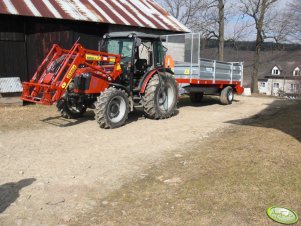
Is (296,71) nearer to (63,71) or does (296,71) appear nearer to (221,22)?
(221,22)

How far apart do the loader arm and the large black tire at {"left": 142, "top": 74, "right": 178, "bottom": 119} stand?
1.01 m

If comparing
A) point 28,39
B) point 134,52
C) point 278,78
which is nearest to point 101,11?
point 28,39

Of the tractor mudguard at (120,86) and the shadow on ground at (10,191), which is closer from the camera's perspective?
the shadow on ground at (10,191)

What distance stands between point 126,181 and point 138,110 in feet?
21.3

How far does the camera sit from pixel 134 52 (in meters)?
9.69

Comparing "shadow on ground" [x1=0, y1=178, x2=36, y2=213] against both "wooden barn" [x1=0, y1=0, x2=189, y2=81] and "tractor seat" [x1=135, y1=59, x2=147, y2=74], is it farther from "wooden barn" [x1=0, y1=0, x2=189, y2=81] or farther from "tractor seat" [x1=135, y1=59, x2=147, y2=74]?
"wooden barn" [x1=0, y1=0, x2=189, y2=81]

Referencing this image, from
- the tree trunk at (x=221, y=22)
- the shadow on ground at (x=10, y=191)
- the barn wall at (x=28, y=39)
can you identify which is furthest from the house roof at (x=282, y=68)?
the shadow on ground at (x=10, y=191)

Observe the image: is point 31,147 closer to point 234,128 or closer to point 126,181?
point 126,181

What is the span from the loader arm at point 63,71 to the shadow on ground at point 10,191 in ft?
10.9

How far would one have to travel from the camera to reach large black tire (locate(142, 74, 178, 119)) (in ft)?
32.4

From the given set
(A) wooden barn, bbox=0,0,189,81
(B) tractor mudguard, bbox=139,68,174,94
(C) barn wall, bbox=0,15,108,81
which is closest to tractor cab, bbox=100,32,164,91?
(B) tractor mudguard, bbox=139,68,174,94

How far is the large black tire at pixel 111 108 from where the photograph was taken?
8.66 meters

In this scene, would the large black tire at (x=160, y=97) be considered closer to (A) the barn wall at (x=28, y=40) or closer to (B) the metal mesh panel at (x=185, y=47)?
(B) the metal mesh panel at (x=185, y=47)

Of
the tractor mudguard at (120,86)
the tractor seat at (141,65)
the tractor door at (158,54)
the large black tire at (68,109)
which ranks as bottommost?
the large black tire at (68,109)
